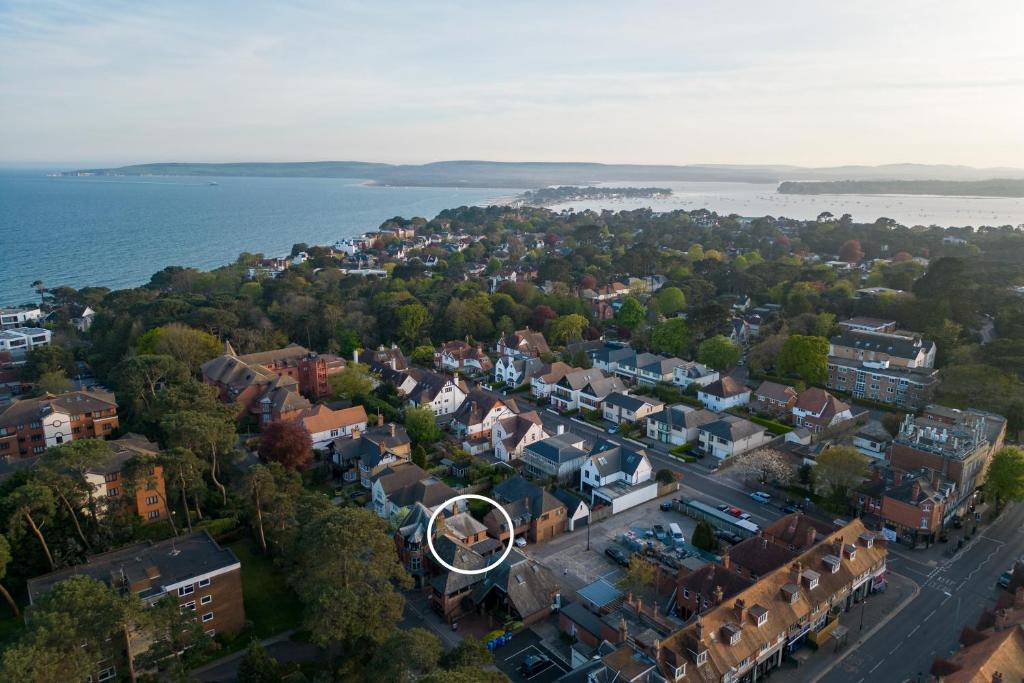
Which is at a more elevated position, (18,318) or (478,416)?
(478,416)

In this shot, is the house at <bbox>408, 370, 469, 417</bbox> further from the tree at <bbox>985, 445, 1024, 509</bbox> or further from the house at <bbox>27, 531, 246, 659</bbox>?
the tree at <bbox>985, 445, 1024, 509</bbox>

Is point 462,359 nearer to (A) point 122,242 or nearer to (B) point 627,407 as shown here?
(B) point 627,407

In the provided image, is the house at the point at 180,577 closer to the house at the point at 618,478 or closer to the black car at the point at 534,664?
the black car at the point at 534,664

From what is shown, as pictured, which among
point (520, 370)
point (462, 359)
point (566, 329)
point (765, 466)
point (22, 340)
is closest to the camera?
point (765, 466)

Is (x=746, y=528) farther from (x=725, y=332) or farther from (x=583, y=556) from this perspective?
(x=725, y=332)

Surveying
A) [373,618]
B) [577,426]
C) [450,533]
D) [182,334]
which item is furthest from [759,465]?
[182,334]

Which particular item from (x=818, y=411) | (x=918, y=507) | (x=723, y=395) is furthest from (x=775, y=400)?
(x=918, y=507)
